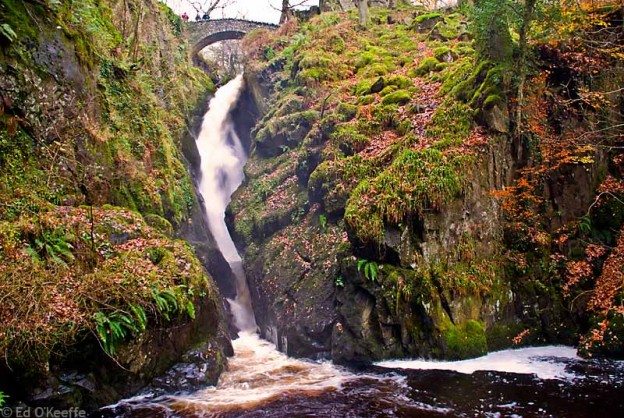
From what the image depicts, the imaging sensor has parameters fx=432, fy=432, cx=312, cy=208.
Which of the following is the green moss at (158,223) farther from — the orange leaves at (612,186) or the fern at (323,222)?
the orange leaves at (612,186)

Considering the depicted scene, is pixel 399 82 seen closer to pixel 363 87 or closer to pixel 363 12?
pixel 363 87

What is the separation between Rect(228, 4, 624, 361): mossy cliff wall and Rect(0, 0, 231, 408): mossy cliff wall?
10.4 ft

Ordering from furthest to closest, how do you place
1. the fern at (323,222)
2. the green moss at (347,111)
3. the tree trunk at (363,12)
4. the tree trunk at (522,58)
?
1. the tree trunk at (363,12)
2. the green moss at (347,111)
3. the fern at (323,222)
4. the tree trunk at (522,58)

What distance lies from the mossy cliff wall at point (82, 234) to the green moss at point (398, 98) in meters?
7.95

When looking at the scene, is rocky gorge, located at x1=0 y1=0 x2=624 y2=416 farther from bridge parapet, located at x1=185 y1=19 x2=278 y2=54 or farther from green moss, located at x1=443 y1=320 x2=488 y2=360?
bridge parapet, located at x1=185 y1=19 x2=278 y2=54

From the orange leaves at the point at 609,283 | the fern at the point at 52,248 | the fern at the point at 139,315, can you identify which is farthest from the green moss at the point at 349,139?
the fern at the point at 52,248

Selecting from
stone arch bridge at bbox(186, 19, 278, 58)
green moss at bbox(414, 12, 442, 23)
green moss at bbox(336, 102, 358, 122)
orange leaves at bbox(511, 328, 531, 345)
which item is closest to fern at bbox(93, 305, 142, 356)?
orange leaves at bbox(511, 328, 531, 345)

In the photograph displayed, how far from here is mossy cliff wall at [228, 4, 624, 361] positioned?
33.9 feet

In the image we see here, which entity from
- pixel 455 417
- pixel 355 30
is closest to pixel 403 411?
pixel 455 417

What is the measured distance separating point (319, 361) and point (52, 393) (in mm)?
6311

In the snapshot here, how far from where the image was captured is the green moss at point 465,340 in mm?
9781

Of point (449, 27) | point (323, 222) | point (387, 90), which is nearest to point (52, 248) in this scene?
point (323, 222)

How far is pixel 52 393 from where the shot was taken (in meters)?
6.84

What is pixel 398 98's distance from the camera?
1490 cm
